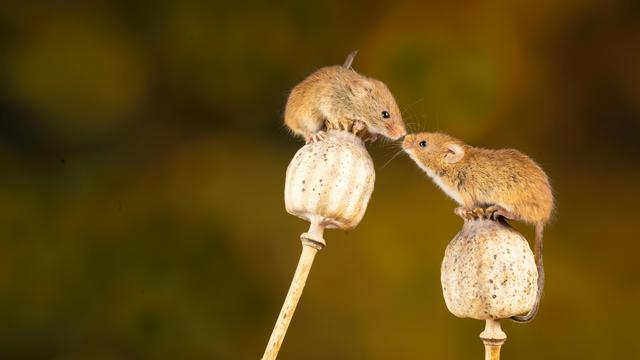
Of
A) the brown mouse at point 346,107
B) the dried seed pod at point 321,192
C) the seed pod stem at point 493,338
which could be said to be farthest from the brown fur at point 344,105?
the seed pod stem at point 493,338

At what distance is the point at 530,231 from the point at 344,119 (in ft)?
5.53

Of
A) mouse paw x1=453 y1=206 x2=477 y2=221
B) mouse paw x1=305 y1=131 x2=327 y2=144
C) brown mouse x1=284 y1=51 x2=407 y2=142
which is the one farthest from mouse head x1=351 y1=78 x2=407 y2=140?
mouse paw x1=453 y1=206 x2=477 y2=221

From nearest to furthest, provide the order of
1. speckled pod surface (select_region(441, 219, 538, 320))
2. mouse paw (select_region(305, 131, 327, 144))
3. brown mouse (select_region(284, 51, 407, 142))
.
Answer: speckled pod surface (select_region(441, 219, 538, 320)) → mouse paw (select_region(305, 131, 327, 144)) → brown mouse (select_region(284, 51, 407, 142))

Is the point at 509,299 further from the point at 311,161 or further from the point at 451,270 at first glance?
the point at 311,161

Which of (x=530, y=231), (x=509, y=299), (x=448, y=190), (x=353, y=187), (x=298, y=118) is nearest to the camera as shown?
(x=509, y=299)

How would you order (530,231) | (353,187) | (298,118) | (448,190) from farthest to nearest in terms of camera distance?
(530,231), (298,118), (448,190), (353,187)

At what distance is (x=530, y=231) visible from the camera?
12.2ft

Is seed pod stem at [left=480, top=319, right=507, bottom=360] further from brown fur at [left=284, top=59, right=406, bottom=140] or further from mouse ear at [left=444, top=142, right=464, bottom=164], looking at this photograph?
brown fur at [left=284, top=59, right=406, bottom=140]

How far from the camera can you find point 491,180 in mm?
2264

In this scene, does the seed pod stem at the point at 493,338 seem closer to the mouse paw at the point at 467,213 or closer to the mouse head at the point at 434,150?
the mouse paw at the point at 467,213

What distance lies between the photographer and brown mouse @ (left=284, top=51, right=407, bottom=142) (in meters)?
2.40

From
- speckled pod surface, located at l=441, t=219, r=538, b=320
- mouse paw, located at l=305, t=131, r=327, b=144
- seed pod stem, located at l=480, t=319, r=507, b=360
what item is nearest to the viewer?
speckled pod surface, located at l=441, t=219, r=538, b=320

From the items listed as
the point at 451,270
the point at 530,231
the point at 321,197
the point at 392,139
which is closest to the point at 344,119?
the point at 392,139

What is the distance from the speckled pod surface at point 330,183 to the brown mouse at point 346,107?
126 millimetres
